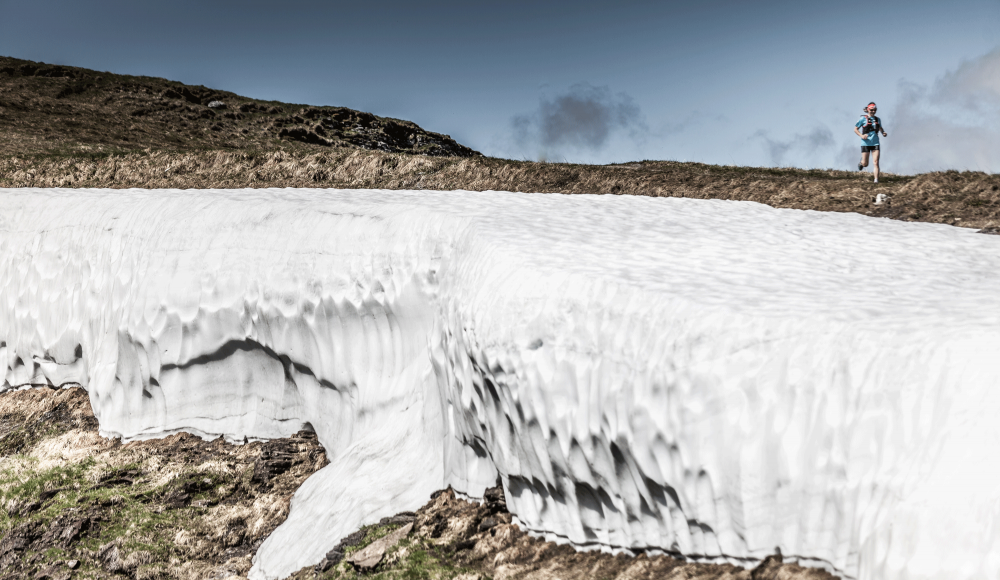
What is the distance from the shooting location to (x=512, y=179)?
1642cm

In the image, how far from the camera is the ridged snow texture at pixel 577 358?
4.39 meters

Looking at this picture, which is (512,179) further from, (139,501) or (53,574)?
(53,574)

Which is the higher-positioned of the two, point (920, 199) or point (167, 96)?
point (167, 96)

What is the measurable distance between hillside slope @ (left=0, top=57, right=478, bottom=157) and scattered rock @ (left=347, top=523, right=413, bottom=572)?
27411 mm

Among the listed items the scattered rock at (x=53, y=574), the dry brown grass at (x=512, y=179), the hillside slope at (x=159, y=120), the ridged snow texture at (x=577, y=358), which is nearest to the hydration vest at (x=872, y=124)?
the dry brown grass at (x=512, y=179)

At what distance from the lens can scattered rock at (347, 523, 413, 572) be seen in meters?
6.28

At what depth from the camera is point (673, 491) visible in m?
5.13

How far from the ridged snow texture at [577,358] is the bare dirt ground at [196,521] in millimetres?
246

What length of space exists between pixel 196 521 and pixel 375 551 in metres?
3.42

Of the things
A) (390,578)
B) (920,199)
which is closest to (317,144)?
(920,199)

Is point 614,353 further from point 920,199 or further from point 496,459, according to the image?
point 920,199

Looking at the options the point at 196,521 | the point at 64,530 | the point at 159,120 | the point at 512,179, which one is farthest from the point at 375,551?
the point at 159,120

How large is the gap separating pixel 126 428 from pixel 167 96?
37.3 meters

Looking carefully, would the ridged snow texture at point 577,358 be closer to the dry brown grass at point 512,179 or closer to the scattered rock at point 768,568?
the scattered rock at point 768,568
